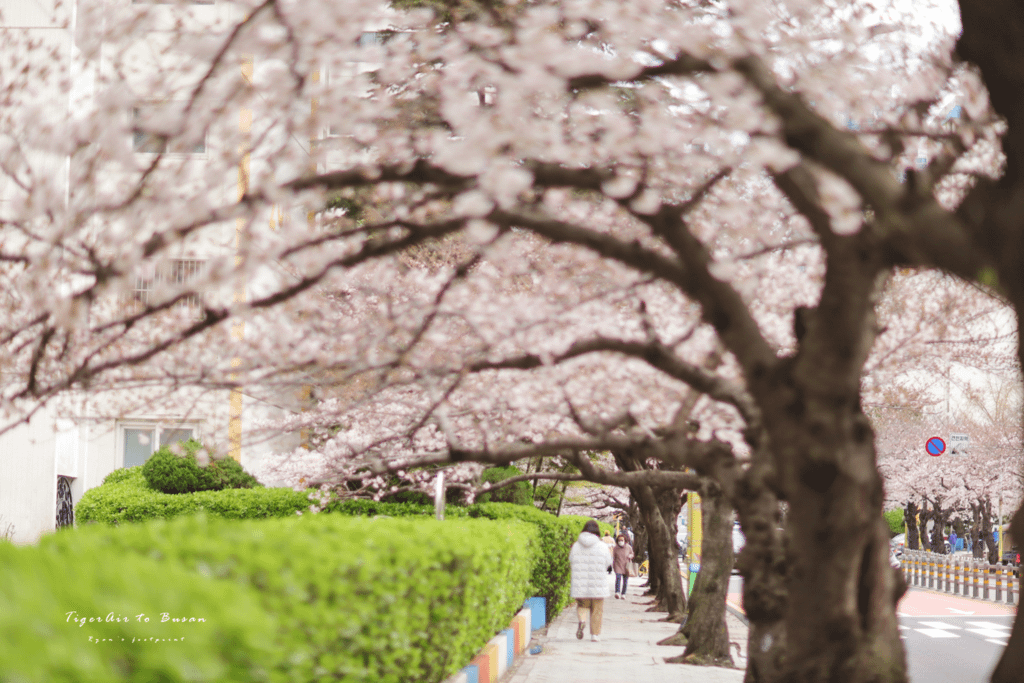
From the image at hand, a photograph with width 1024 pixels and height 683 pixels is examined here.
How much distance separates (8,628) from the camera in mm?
2557

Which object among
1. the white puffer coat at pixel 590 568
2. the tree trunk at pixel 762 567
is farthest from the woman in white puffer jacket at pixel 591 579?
the tree trunk at pixel 762 567

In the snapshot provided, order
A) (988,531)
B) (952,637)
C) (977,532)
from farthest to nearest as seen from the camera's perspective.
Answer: (977,532) < (988,531) < (952,637)

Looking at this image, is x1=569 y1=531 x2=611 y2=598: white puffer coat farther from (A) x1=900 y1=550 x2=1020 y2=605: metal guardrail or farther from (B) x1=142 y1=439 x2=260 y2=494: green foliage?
(A) x1=900 y1=550 x2=1020 y2=605: metal guardrail

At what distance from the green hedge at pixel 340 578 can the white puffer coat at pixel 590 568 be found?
7.80 meters

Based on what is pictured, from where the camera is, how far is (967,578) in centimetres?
2991

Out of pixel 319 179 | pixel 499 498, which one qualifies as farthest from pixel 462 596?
pixel 499 498

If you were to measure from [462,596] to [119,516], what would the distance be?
1334 centimetres

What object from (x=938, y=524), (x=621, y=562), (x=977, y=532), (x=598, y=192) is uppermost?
(x=598, y=192)

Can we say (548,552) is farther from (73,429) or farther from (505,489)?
(73,429)

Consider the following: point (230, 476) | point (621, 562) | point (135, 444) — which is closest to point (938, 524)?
point (621, 562)

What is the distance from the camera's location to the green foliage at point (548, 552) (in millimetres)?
17281

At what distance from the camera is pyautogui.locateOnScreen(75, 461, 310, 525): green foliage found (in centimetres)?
1848

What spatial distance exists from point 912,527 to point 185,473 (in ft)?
173

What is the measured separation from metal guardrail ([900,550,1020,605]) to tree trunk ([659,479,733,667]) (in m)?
10.4
